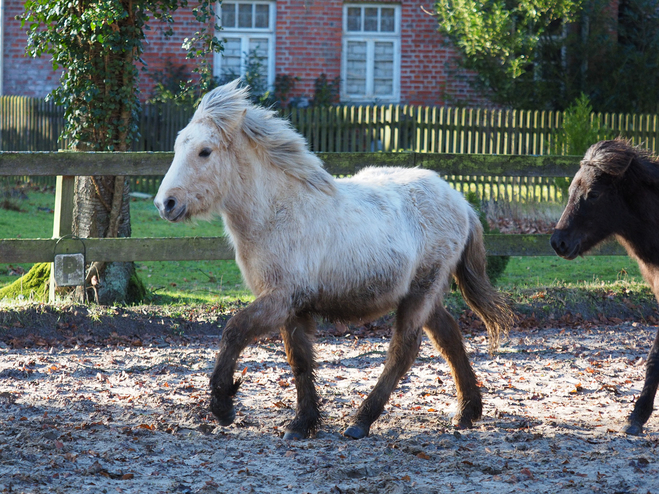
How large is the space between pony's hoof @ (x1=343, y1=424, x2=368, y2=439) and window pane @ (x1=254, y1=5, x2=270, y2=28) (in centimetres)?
1478

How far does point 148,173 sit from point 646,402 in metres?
4.63

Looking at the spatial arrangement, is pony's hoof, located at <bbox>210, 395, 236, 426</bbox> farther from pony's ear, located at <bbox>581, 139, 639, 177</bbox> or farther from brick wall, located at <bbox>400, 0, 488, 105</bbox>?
brick wall, located at <bbox>400, 0, 488, 105</bbox>

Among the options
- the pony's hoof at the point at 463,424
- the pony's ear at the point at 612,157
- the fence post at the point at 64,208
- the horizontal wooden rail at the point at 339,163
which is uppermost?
the pony's ear at the point at 612,157

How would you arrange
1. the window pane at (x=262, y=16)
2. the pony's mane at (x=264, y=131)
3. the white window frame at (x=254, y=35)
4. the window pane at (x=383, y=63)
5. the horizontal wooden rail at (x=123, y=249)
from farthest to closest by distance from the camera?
the window pane at (x=383, y=63) → the window pane at (x=262, y=16) → the white window frame at (x=254, y=35) → the horizontal wooden rail at (x=123, y=249) → the pony's mane at (x=264, y=131)

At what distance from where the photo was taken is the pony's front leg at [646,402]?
4539 mm

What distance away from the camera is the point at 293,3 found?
686 inches

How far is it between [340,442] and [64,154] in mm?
3974

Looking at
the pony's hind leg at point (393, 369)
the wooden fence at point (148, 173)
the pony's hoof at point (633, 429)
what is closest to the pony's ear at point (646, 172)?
the pony's hoof at point (633, 429)

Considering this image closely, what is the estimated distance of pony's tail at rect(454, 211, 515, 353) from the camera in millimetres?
5199

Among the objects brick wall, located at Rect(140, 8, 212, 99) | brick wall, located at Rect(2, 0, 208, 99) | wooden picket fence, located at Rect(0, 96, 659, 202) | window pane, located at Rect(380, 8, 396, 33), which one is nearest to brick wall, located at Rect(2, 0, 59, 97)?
brick wall, located at Rect(2, 0, 208, 99)

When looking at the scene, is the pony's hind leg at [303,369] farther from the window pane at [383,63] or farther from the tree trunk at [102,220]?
the window pane at [383,63]

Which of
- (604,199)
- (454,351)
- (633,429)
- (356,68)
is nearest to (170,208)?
(454,351)

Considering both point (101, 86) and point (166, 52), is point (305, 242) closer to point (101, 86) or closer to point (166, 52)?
point (101, 86)

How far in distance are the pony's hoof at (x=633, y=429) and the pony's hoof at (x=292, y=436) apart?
1.95m
